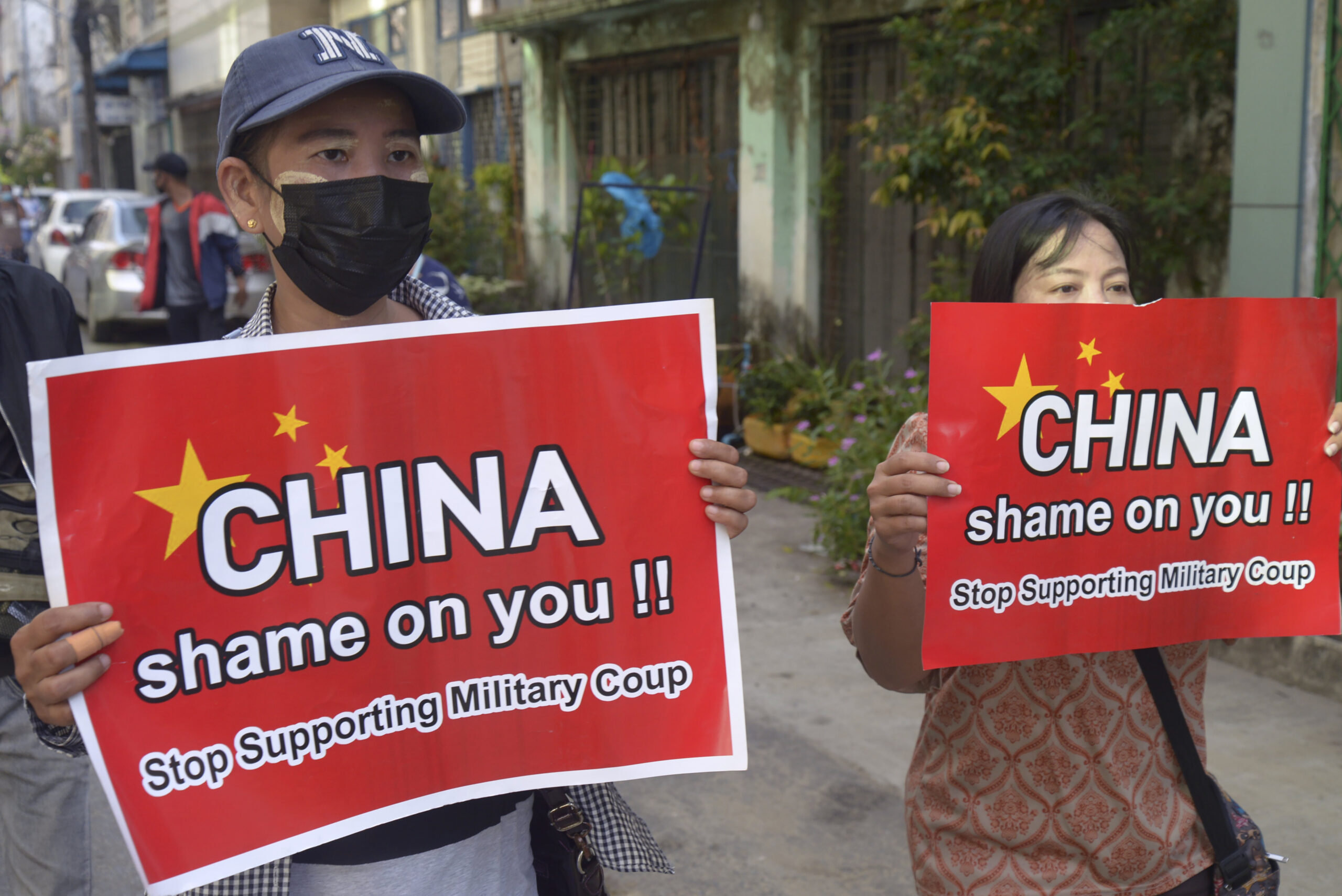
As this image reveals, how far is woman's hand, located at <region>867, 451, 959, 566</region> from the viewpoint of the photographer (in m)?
1.70

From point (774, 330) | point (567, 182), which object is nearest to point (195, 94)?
point (567, 182)

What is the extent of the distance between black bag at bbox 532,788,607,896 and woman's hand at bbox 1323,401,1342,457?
126 centimetres

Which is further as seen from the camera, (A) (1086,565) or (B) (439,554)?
(A) (1086,565)

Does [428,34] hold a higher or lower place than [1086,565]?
higher

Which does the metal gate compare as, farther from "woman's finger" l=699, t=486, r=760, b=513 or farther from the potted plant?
"woman's finger" l=699, t=486, r=760, b=513

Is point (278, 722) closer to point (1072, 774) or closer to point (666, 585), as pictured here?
point (666, 585)

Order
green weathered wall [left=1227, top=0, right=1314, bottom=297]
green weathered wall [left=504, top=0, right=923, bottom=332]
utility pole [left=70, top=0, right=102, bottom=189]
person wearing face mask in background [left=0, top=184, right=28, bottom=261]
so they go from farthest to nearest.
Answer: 1. utility pole [left=70, top=0, right=102, bottom=189]
2. green weathered wall [left=504, top=0, right=923, bottom=332]
3. green weathered wall [left=1227, top=0, right=1314, bottom=297]
4. person wearing face mask in background [left=0, top=184, right=28, bottom=261]

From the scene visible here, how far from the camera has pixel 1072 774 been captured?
1768mm

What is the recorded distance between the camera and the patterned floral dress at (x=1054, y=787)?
1756mm

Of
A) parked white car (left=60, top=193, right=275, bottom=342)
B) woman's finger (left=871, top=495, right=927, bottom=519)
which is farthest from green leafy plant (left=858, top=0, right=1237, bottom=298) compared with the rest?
parked white car (left=60, top=193, right=275, bottom=342)

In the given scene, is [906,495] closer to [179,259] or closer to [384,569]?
[384,569]

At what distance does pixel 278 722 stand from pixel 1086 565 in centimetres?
116

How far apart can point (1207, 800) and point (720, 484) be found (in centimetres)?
84

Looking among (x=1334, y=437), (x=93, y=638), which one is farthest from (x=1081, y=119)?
(x=93, y=638)
